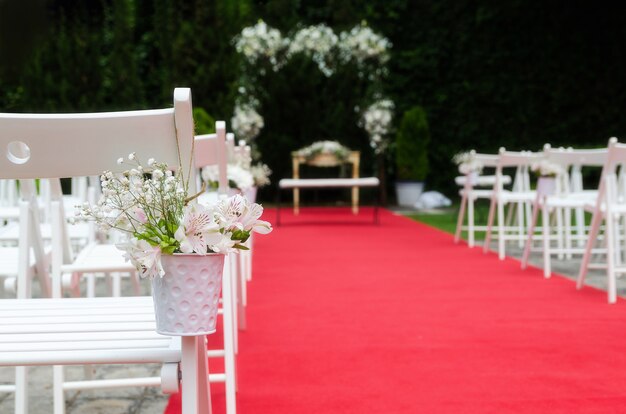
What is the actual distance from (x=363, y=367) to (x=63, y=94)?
37.4 feet

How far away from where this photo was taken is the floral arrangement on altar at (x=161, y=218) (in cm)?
161

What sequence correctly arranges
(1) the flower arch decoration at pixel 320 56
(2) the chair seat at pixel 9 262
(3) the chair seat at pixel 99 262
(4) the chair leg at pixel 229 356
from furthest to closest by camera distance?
(1) the flower arch decoration at pixel 320 56 → (3) the chair seat at pixel 99 262 → (2) the chair seat at pixel 9 262 → (4) the chair leg at pixel 229 356

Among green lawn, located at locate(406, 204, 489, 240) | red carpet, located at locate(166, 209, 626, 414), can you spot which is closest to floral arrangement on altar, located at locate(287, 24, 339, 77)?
green lawn, located at locate(406, 204, 489, 240)

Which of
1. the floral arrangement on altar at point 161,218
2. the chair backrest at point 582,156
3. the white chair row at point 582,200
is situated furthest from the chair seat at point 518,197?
the floral arrangement on altar at point 161,218

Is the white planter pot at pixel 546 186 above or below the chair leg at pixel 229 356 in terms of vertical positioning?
above

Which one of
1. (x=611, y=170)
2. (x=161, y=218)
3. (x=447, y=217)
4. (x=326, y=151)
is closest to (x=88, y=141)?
(x=161, y=218)

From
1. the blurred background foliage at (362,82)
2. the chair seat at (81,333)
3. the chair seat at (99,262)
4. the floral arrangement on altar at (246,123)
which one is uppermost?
the blurred background foliage at (362,82)

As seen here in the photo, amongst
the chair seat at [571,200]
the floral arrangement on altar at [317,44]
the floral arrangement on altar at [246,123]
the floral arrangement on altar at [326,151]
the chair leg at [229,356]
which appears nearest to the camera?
the chair leg at [229,356]

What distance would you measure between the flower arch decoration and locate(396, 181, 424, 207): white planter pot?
0.66m

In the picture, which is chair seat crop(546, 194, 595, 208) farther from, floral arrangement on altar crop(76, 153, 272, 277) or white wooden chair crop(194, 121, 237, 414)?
floral arrangement on altar crop(76, 153, 272, 277)

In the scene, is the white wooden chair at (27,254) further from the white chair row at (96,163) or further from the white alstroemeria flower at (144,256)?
the white alstroemeria flower at (144,256)

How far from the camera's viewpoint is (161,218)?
1636 mm

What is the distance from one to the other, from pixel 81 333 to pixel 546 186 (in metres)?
4.94

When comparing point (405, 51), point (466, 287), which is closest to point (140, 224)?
point (466, 287)
